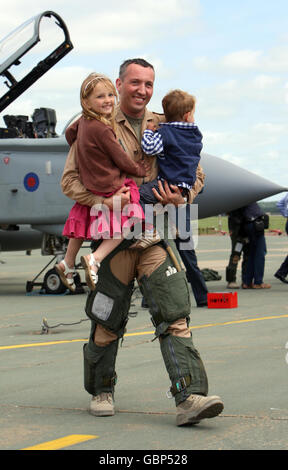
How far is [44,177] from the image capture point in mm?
12758

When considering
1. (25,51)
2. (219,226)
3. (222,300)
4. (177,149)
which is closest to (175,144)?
(177,149)

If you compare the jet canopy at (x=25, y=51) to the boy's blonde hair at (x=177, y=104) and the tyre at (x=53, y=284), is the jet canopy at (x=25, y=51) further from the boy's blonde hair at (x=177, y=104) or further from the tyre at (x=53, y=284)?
the boy's blonde hair at (x=177, y=104)

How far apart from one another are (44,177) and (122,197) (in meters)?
8.66

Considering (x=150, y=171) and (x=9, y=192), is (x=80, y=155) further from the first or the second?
(x=9, y=192)

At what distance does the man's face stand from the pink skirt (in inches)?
17.3

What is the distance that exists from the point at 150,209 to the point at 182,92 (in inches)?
27.0

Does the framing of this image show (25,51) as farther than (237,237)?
No

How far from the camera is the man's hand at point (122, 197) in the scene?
14.0ft

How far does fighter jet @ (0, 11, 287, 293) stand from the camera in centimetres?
1221

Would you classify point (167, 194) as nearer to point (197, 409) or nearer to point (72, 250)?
point (72, 250)

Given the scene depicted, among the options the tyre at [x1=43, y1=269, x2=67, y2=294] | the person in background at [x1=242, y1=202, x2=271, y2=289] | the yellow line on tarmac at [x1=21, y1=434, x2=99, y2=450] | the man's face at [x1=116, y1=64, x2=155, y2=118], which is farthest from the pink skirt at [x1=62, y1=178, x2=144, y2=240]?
the person in background at [x1=242, y1=202, x2=271, y2=289]

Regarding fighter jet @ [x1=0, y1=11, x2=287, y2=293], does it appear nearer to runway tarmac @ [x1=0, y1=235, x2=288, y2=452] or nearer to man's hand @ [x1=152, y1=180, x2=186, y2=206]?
runway tarmac @ [x1=0, y1=235, x2=288, y2=452]

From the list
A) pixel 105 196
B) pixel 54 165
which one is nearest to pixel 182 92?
pixel 105 196

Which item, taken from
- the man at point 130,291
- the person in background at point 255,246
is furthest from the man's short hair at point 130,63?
the person in background at point 255,246
